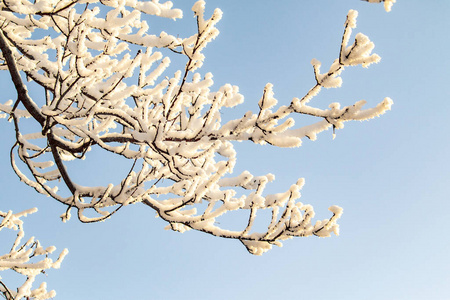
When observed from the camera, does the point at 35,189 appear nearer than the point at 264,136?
No

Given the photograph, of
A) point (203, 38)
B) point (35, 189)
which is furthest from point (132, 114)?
point (35, 189)

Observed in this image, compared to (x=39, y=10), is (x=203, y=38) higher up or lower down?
lower down

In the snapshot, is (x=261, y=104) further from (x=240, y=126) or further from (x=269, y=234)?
(x=269, y=234)

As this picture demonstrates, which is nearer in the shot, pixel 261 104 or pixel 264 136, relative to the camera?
pixel 261 104

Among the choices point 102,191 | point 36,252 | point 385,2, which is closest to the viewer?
point 385,2

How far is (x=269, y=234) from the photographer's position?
3.02m

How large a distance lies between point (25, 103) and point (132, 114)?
1069 mm

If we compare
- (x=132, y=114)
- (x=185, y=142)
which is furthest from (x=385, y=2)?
(x=132, y=114)

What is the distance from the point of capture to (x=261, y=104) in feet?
7.12

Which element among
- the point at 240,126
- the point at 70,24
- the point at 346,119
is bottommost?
Answer: the point at 346,119

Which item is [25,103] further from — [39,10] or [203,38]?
[203,38]

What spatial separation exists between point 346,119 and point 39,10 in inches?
94.8

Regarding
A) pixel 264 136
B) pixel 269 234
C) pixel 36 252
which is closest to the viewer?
pixel 264 136

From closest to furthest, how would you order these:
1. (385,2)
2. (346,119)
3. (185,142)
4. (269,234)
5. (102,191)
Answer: (385,2) < (346,119) < (185,142) < (269,234) < (102,191)
